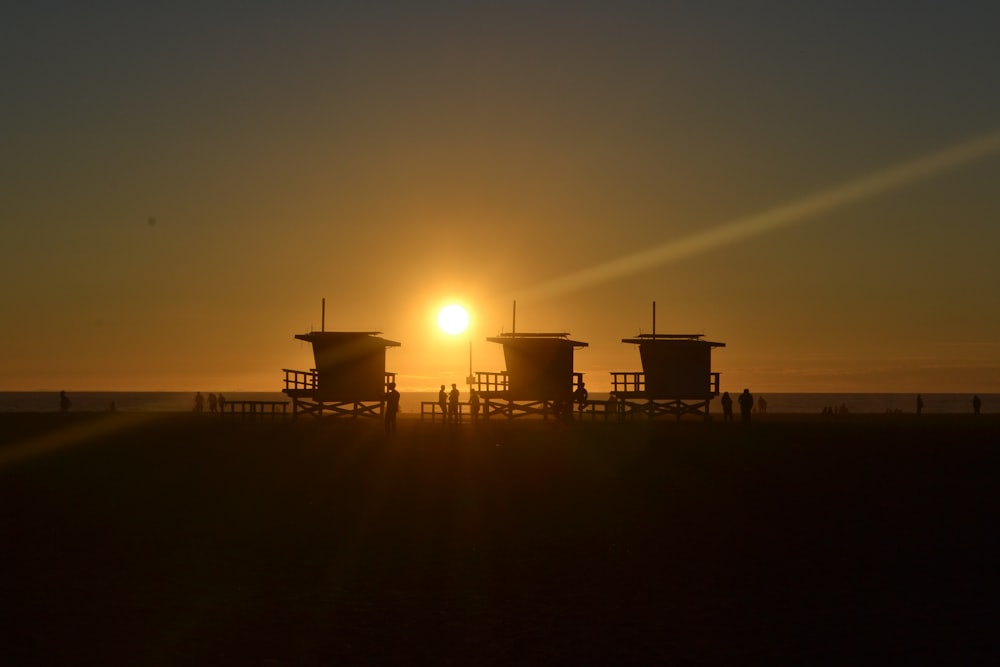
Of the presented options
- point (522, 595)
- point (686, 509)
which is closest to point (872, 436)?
point (686, 509)

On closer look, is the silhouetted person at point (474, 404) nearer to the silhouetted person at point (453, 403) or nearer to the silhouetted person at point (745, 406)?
the silhouetted person at point (453, 403)

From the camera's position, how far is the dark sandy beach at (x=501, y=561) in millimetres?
10281

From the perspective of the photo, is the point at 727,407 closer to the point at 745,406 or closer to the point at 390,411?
the point at 745,406

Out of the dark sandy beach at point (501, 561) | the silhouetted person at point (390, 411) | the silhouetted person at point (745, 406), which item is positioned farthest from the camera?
the silhouetted person at point (745, 406)

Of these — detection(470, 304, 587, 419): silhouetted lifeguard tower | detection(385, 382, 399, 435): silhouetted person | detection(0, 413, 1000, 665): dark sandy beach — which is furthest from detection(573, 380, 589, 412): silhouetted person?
detection(0, 413, 1000, 665): dark sandy beach

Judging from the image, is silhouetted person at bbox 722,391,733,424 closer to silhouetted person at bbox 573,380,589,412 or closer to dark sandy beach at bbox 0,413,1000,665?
silhouetted person at bbox 573,380,589,412

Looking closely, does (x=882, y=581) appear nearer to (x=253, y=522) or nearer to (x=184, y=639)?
(x=184, y=639)

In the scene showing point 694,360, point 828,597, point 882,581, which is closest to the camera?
point 828,597

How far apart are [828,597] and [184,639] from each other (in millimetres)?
6582

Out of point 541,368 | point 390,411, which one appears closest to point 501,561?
point 390,411

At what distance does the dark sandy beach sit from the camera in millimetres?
10281

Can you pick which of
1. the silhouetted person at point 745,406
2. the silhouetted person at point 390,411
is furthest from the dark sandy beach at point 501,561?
the silhouetted person at point 745,406

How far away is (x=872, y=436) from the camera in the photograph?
39.3 metres

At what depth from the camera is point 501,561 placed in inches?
569
